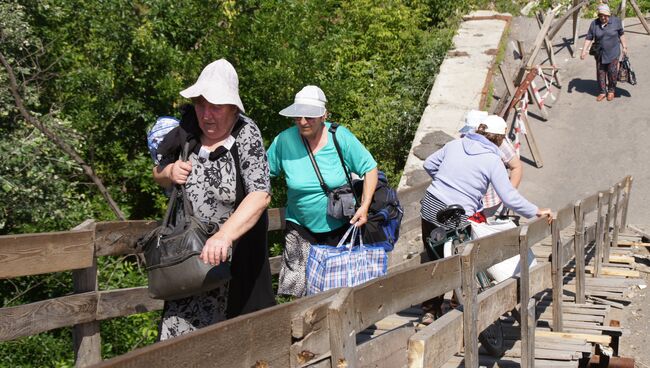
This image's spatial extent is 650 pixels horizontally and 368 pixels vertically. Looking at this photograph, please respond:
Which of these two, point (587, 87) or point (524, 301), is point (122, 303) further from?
point (587, 87)

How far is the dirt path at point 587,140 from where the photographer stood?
45.6 ft

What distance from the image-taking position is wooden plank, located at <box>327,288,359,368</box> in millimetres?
3609

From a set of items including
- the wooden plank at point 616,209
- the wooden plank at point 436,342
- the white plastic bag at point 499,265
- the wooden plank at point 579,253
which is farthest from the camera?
the wooden plank at point 616,209

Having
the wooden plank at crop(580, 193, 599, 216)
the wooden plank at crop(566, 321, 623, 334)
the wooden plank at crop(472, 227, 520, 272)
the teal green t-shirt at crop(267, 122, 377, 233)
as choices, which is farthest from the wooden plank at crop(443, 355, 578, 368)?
the wooden plank at crop(580, 193, 599, 216)

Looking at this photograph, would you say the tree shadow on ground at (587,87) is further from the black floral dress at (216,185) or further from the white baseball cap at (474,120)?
the black floral dress at (216,185)

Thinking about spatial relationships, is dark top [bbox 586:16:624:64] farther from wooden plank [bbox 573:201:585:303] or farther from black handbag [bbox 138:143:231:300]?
black handbag [bbox 138:143:231:300]

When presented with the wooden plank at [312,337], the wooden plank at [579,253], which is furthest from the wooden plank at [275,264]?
the wooden plank at [312,337]

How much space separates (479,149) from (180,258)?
321 cm

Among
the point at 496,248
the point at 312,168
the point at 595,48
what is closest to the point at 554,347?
the point at 496,248

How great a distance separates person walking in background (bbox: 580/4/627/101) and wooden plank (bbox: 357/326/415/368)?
13124 mm

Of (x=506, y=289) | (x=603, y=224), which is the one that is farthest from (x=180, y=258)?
(x=603, y=224)

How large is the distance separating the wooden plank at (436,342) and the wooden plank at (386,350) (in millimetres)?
65

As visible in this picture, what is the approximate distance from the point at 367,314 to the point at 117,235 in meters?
1.99

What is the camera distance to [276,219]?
6844 mm
